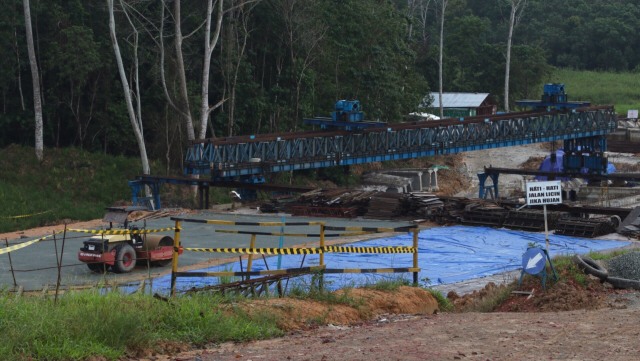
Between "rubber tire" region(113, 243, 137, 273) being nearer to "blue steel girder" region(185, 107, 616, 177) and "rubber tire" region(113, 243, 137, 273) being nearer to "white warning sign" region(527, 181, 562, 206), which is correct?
"white warning sign" region(527, 181, 562, 206)

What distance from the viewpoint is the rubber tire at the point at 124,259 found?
19481 millimetres

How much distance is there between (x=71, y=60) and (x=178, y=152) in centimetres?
791

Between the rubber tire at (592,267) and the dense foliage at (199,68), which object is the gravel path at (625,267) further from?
the dense foliage at (199,68)

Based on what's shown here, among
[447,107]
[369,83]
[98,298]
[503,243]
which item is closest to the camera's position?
[98,298]

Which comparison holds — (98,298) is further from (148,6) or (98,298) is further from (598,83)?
(598,83)

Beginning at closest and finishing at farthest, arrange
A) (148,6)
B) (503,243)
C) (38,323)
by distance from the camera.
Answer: (38,323), (503,243), (148,6)

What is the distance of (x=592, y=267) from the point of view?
1705 centimetres

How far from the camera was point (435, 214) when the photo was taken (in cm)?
2844

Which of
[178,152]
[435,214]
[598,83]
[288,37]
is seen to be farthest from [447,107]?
[435,214]

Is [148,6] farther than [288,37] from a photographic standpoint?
No

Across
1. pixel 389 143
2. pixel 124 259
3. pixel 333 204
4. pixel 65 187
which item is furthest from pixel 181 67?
pixel 124 259

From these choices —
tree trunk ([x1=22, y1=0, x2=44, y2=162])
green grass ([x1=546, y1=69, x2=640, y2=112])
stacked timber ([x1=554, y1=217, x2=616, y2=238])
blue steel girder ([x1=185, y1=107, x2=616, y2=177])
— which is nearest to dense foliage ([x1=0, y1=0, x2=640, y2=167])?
tree trunk ([x1=22, y1=0, x2=44, y2=162])

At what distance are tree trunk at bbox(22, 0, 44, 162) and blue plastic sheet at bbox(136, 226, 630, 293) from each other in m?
22.7

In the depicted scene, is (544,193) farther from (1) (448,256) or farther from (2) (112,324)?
(2) (112,324)
